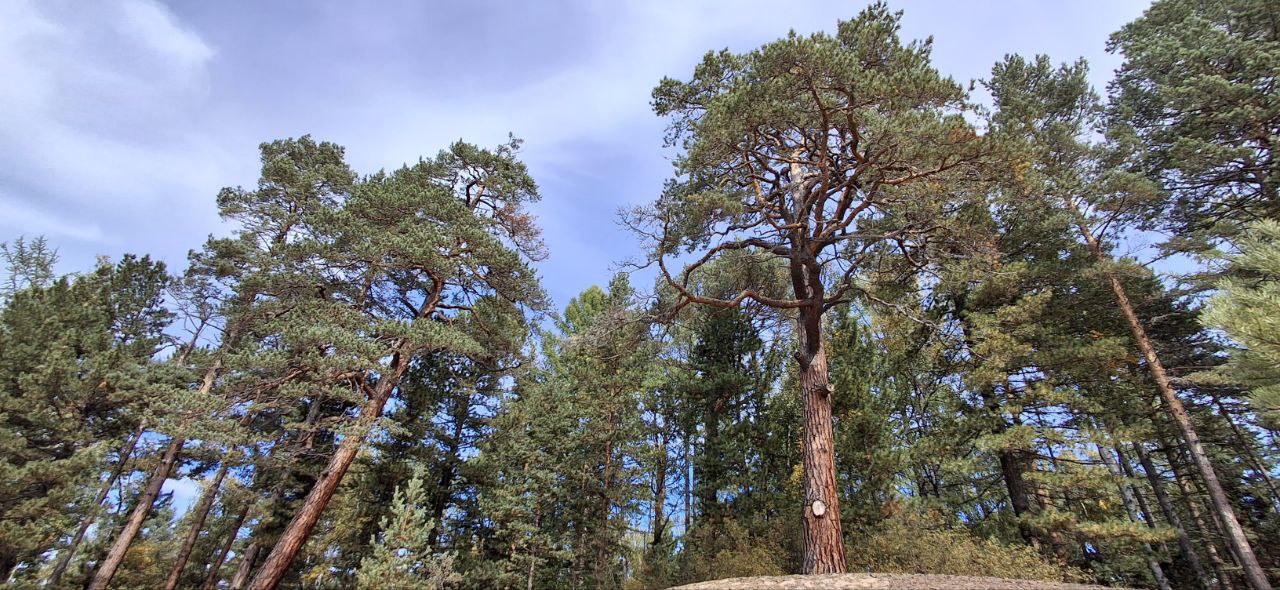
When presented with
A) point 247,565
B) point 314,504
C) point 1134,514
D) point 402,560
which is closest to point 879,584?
point 402,560

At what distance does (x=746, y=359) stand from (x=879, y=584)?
8.70m

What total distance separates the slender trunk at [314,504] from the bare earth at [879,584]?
26.3 ft

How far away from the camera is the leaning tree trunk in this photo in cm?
640

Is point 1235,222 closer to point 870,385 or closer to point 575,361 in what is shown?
point 870,385

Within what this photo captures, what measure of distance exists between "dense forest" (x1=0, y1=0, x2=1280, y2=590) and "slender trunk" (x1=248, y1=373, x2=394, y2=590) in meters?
0.09

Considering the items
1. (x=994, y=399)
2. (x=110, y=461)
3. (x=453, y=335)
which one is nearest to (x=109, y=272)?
(x=110, y=461)

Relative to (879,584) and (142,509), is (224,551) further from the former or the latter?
(879,584)

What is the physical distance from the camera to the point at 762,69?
6.30 metres

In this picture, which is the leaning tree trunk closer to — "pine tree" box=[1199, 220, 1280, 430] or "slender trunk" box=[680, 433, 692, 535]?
"pine tree" box=[1199, 220, 1280, 430]

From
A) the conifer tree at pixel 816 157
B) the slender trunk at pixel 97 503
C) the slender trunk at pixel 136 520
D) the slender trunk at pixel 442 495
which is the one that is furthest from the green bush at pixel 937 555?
the slender trunk at pixel 97 503

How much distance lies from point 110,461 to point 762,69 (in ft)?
56.5

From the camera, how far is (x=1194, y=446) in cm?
837

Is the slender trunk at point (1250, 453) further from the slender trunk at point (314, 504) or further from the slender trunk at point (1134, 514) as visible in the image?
the slender trunk at point (314, 504)

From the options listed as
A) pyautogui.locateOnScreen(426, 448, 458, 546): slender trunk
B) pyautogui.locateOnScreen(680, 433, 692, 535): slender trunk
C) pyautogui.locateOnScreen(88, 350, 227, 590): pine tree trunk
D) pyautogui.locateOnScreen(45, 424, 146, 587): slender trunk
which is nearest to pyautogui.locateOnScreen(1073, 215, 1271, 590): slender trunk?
pyautogui.locateOnScreen(680, 433, 692, 535): slender trunk
